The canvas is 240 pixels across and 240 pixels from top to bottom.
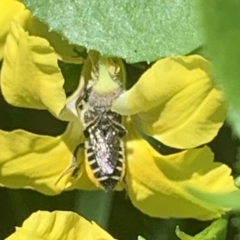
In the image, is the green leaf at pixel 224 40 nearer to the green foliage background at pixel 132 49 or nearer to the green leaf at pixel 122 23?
the green foliage background at pixel 132 49

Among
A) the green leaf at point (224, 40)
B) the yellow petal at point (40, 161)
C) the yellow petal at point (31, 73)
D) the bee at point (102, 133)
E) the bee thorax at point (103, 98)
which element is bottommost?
the yellow petal at point (40, 161)

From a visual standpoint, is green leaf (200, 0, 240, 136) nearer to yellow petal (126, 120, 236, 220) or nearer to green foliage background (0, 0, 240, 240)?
green foliage background (0, 0, 240, 240)

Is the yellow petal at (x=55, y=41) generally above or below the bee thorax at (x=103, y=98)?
above

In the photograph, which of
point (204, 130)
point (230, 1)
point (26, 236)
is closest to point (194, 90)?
point (204, 130)

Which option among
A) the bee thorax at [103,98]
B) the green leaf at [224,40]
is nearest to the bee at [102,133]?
the bee thorax at [103,98]

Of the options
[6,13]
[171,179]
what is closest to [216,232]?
[171,179]

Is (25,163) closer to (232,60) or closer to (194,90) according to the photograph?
(194,90)

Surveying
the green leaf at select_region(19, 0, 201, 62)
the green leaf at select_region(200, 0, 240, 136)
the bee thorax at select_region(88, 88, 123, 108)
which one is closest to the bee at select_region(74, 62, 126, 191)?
the bee thorax at select_region(88, 88, 123, 108)
